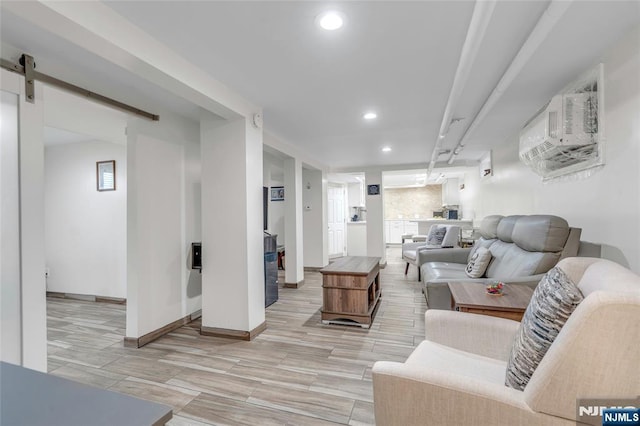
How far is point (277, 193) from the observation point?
6840 millimetres

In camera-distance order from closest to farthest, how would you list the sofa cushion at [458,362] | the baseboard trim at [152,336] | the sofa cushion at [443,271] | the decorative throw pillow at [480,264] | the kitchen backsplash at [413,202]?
1. the sofa cushion at [458,362]
2. the baseboard trim at [152,336]
3. the decorative throw pillow at [480,264]
4. the sofa cushion at [443,271]
5. the kitchen backsplash at [413,202]

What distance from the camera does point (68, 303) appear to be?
3916 millimetres

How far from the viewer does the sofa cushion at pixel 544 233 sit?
83.8 inches

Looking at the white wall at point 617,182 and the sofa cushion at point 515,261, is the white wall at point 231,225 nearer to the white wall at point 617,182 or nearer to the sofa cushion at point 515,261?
the sofa cushion at point 515,261

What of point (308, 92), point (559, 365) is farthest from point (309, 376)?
point (308, 92)

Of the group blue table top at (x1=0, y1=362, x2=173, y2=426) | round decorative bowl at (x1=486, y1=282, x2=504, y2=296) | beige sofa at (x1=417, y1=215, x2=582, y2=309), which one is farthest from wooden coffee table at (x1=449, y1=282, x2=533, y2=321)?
blue table top at (x1=0, y1=362, x2=173, y2=426)

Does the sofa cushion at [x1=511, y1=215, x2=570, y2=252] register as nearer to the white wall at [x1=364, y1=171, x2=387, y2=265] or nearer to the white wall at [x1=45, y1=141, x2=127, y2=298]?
the white wall at [x1=364, y1=171, x2=387, y2=265]

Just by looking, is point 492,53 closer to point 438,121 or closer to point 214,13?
point 438,121

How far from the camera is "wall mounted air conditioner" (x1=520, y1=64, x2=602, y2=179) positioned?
2.03 metres

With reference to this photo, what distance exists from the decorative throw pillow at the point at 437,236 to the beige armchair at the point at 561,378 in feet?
12.9

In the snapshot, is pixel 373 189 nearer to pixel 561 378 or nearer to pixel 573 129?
pixel 573 129

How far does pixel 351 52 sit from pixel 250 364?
2405 millimetres

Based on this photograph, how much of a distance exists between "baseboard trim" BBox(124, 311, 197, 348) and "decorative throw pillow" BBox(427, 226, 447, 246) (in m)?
4.09

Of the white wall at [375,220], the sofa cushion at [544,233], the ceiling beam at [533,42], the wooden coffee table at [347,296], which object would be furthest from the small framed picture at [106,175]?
the sofa cushion at [544,233]
